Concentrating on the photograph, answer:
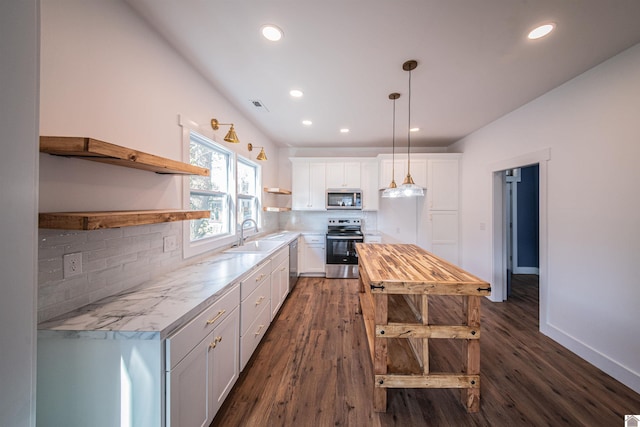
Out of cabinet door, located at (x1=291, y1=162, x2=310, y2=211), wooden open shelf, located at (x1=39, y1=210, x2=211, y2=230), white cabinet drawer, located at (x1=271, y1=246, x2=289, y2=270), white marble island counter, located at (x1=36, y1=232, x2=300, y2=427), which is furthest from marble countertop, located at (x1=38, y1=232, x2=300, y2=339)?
cabinet door, located at (x1=291, y1=162, x2=310, y2=211)

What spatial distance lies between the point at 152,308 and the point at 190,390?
471 millimetres

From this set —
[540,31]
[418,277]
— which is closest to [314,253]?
[418,277]

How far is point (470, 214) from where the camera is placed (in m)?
3.76

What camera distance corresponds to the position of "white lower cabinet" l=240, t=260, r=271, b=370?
5.75ft

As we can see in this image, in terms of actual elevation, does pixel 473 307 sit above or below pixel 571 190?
below

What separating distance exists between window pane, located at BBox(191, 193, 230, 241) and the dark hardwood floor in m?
1.31

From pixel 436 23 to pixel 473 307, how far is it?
2013 mm

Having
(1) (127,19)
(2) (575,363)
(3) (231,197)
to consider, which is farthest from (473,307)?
(1) (127,19)

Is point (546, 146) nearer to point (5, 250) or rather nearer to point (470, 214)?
point (470, 214)

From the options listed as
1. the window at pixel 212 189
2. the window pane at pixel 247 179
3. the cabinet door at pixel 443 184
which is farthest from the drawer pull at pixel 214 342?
the cabinet door at pixel 443 184

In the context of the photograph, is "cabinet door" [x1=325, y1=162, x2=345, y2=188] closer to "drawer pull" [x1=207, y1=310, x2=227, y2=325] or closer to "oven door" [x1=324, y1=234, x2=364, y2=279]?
"oven door" [x1=324, y1=234, x2=364, y2=279]

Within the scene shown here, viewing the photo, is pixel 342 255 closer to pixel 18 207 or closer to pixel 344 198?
pixel 344 198

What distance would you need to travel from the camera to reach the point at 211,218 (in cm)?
248

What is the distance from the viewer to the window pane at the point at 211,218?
2.21 m
